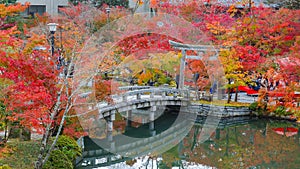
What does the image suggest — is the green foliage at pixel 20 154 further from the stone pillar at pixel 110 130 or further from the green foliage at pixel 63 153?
the stone pillar at pixel 110 130

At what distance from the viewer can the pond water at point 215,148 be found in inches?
579

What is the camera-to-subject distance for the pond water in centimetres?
1472

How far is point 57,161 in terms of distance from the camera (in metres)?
11.0

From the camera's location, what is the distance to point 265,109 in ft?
69.5

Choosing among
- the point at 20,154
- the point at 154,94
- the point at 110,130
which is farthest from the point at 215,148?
the point at 20,154

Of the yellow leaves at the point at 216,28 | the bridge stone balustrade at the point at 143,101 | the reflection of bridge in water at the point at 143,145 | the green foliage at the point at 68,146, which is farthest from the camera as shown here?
the yellow leaves at the point at 216,28

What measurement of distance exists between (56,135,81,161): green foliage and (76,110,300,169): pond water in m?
1.24

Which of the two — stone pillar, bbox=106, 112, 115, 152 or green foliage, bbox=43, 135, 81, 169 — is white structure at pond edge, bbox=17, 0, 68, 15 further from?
green foliage, bbox=43, 135, 81, 169

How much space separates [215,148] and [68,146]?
Result: 687cm

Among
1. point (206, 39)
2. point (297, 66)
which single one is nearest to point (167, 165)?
point (297, 66)

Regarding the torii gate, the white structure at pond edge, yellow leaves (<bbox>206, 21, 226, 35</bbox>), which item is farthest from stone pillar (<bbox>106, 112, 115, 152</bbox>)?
the white structure at pond edge

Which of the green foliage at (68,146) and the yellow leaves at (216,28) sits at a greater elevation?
the yellow leaves at (216,28)

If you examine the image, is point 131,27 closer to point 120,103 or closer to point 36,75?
point 120,103

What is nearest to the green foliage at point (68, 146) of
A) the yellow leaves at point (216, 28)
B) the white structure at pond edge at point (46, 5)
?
the yellow leaves at point (216, 28)
